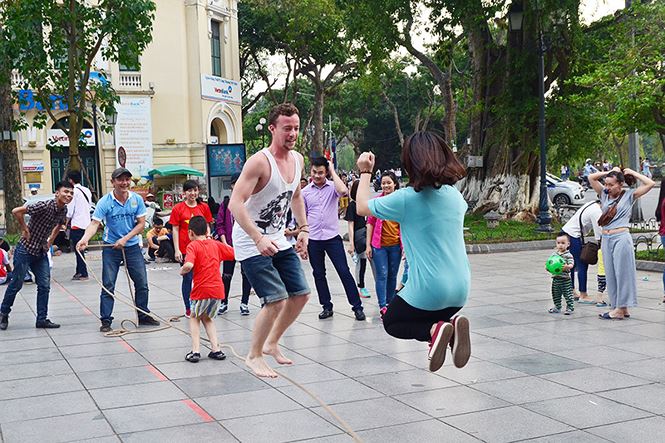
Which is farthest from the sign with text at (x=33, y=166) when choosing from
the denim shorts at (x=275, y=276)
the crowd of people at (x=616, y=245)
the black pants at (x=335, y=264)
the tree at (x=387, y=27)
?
the denim shorts at (x=275, y=276)

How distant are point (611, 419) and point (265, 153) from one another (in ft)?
9.79

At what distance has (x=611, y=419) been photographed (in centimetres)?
571

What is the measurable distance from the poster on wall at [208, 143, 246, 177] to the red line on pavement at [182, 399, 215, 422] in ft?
58.6

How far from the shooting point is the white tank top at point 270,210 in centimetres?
584

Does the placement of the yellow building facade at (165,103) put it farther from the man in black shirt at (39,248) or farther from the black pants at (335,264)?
the black pants at (335,264)

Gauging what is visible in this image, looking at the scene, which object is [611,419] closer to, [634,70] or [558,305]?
[558,305]

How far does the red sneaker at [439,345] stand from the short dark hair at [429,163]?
2.79ft

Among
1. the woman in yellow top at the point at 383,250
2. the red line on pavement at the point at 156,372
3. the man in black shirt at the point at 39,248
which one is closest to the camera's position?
the red line on pavement at the point at 156,372

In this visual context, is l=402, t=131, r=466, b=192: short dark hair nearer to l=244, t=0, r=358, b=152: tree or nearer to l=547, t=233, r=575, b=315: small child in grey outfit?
l=547, t=233, r=575, b=315: small child in grey outfit

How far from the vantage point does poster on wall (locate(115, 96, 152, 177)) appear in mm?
36969

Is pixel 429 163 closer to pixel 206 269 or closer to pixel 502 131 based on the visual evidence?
pixel 206 269

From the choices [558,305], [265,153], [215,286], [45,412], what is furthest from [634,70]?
[45,412]

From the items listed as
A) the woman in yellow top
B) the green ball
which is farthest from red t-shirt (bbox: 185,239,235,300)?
the green ball

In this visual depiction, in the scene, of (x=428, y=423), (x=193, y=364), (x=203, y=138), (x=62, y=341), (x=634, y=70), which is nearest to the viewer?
(x=428, y=423)
